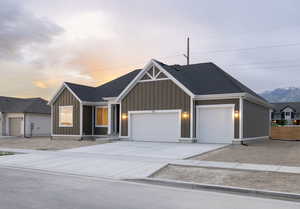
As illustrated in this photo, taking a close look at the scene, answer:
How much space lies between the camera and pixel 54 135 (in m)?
25.1

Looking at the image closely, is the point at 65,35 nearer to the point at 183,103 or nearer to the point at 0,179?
the point at 183,103

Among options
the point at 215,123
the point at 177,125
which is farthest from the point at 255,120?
the point at 177,125

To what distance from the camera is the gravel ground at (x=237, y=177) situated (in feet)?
24.1

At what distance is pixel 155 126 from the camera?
20234 mm

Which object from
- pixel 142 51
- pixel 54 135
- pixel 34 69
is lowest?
pixel 54 135

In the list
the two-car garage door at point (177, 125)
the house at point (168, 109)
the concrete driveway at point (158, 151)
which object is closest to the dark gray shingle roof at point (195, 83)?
the house at point (168, 109)

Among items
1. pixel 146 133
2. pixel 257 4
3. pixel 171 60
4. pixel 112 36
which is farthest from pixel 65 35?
pixel 171 60

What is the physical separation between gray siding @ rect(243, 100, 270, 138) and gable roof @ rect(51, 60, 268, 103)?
4.05ft

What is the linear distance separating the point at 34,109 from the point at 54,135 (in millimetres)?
8693

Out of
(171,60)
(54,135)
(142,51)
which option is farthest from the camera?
(171,60)

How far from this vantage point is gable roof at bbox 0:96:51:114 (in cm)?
3162

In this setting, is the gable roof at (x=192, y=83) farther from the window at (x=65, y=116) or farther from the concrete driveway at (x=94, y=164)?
the concrete driveway at (x=94, y=164)

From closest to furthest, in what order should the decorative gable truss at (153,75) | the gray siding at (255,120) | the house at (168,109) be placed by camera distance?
the house at (168,109) < the gray siding at (255,120) < the decorative gable truss at (153,75)

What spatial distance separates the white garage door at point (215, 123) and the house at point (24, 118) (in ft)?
63.8
